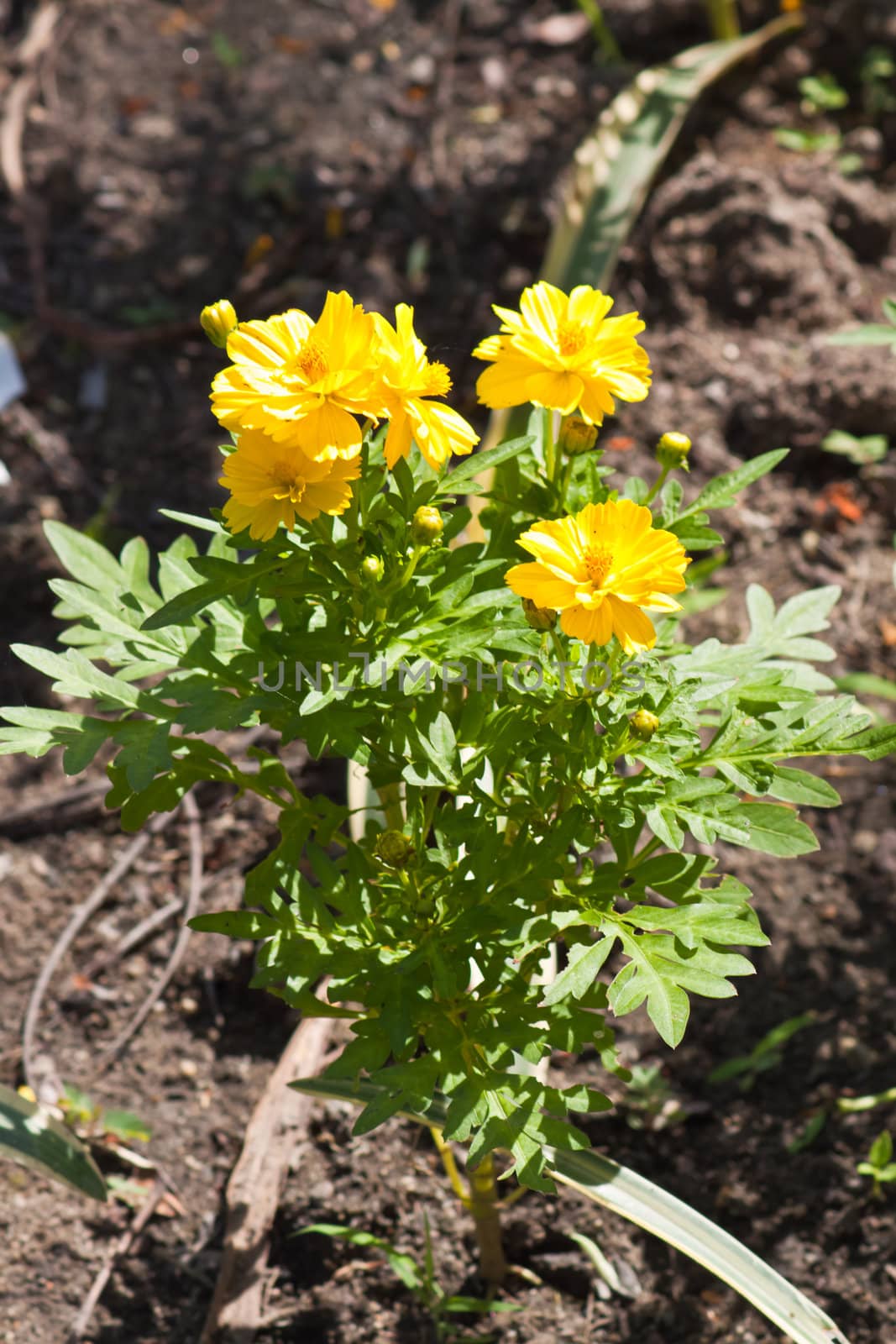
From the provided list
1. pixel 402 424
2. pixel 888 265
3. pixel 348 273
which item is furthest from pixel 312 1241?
pixel 888 265

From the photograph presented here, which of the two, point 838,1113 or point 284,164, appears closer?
point 838,1113

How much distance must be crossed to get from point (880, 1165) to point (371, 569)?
1063 millimetres

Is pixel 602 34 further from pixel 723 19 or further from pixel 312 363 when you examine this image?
pixel 312 363

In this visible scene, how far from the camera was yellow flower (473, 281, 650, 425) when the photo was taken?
109 centimetres

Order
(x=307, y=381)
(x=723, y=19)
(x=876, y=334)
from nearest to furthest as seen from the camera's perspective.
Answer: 1. (x=307, y=381)
2. (x=876, y=334)
3. (x=723, y=19)

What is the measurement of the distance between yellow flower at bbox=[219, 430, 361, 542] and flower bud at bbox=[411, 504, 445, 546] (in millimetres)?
67

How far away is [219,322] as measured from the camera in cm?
107

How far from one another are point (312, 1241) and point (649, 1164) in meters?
0.45

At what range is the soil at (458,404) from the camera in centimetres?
161

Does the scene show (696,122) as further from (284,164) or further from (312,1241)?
(312,1241)

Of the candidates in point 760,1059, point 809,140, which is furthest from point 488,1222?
point 809,140

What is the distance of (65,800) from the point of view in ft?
6.92

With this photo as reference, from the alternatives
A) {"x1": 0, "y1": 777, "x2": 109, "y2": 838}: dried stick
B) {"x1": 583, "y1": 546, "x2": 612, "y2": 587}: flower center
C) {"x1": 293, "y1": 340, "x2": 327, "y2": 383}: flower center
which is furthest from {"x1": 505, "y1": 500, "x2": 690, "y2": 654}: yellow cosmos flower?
{"x1": 0, "y1": 777, "x2": 109, "y2": 838}: dried stick

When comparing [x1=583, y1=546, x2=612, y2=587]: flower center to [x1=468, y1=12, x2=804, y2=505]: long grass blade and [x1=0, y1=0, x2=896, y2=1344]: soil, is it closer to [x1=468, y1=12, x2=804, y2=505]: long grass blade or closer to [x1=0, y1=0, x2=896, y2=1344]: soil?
[x1=0, y1=0, x2=896, y2=1344]: soil
